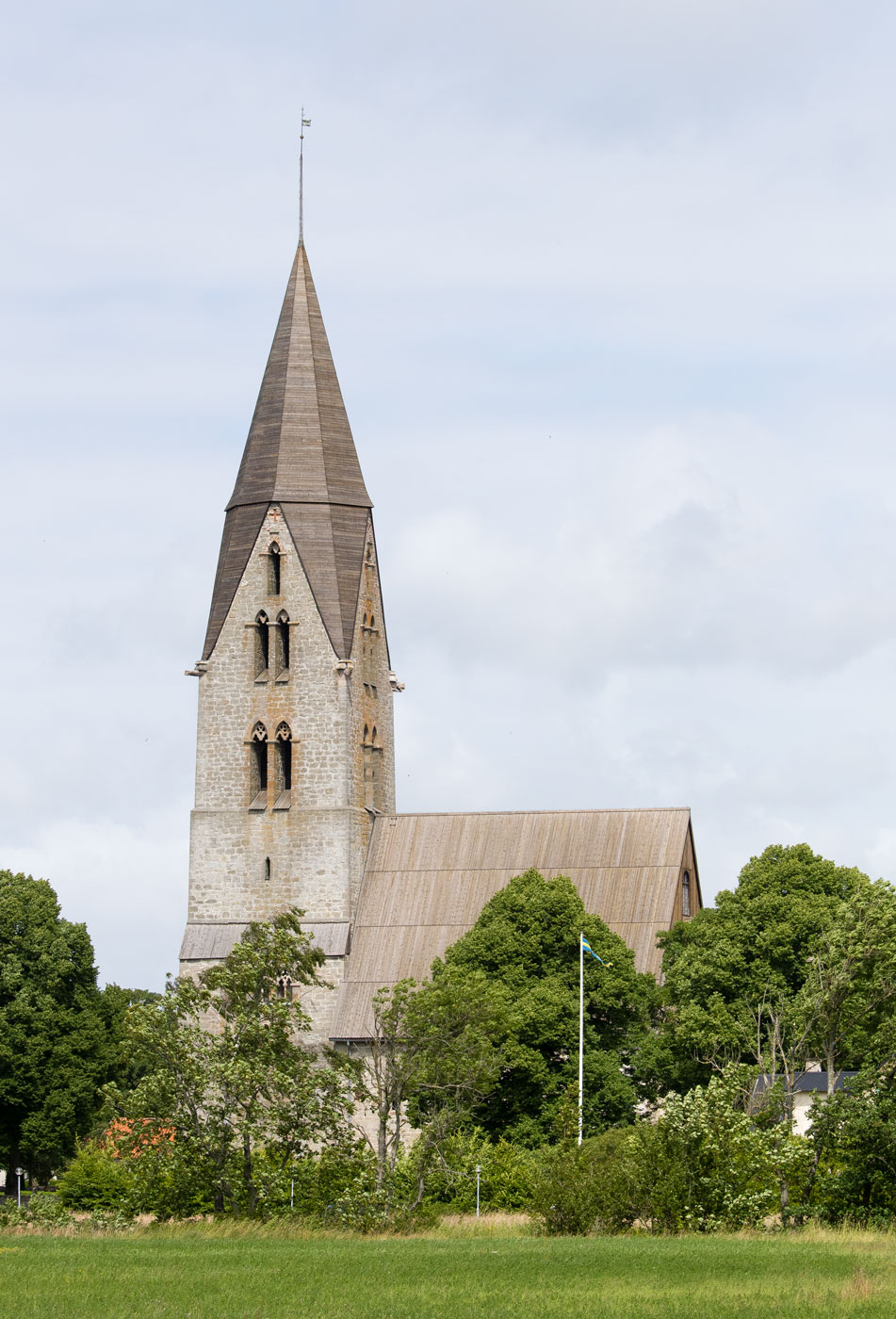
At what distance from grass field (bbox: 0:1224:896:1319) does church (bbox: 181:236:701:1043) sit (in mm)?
23647

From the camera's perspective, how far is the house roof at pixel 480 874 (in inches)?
2415

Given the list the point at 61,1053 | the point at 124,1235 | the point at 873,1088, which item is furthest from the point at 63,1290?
the point at 61,1053

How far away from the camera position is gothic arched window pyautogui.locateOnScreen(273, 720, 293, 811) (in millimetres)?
64125

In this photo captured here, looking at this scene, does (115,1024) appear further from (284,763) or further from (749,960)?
(749,960)

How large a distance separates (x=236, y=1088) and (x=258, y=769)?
24.6 metres

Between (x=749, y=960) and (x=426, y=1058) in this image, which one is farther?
(x=749, y=960)

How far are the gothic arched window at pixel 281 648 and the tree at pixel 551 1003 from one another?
11662 millimetres

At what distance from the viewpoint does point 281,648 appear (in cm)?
6512

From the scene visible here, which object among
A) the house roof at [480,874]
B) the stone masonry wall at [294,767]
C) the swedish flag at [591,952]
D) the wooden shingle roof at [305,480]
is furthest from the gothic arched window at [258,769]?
the swedish flag at [591,952]

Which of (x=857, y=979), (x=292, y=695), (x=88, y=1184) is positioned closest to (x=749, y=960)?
(x=857, y=979)

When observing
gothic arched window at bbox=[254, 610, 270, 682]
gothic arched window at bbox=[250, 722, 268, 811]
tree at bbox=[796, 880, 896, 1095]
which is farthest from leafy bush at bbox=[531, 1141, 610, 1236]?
gothic arched window at bbox=[254, 610, 270, 682]

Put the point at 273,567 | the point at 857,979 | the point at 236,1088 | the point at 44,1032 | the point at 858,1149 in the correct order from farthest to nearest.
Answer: the point at 273,567 → the point at 44,1032 → the point at 857,979 → the point at 236,1088 → the point at 858,1149

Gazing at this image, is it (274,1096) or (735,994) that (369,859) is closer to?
(735,994)

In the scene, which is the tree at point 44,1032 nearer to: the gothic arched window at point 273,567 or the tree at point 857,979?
the gothic arched window at point 273,567
